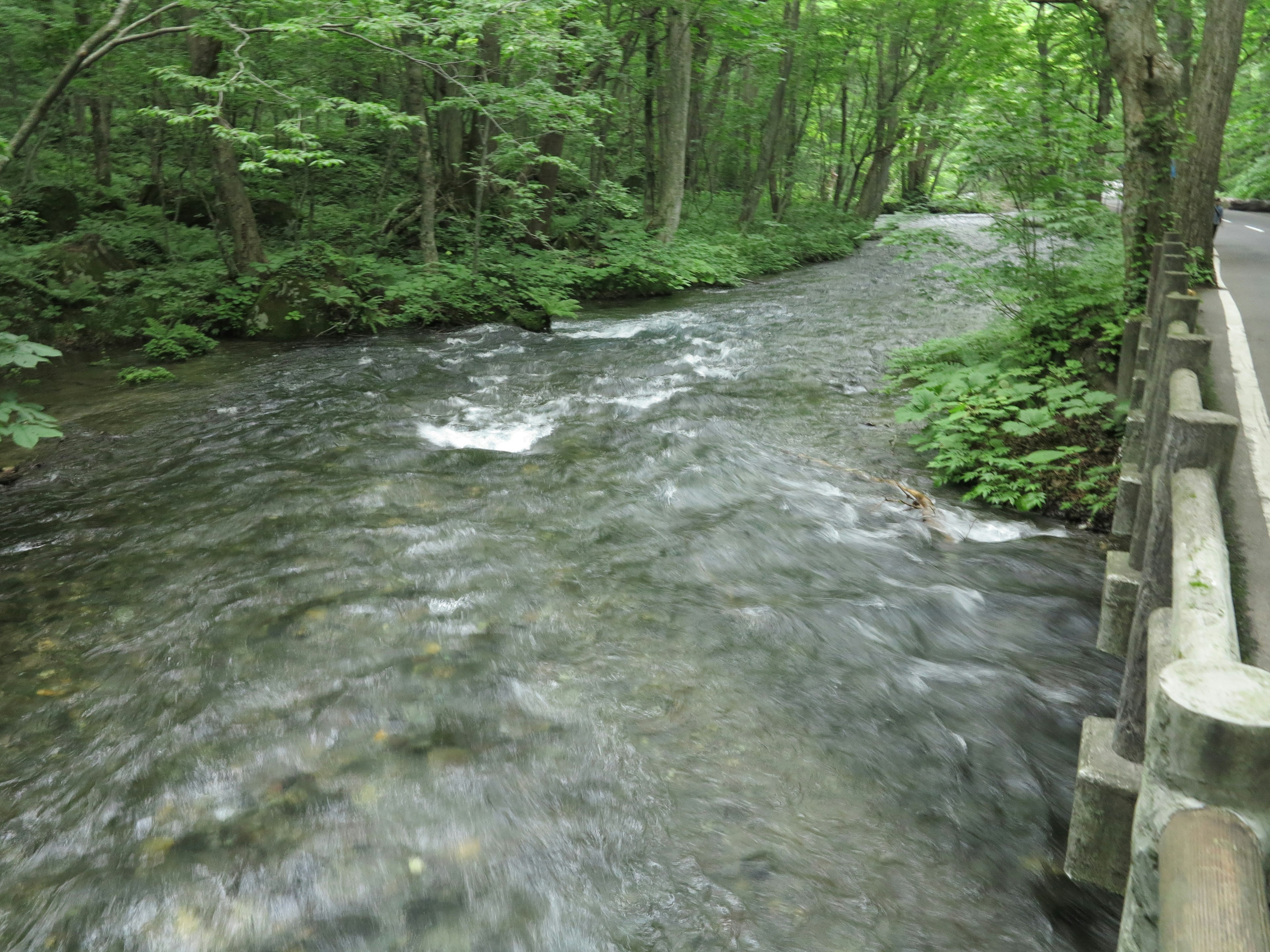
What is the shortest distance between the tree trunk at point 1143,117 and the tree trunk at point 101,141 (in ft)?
63.1

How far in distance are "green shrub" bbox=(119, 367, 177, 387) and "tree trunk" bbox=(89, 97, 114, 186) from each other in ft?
32.1

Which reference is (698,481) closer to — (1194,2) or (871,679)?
(871,679)

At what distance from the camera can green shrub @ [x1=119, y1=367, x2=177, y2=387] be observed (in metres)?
10.9

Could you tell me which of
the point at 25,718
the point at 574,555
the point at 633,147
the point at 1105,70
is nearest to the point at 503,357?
the point at 574,555

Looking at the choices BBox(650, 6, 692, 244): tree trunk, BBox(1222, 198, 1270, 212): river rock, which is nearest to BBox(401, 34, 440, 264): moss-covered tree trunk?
BBox(650, 6, 692, 244): tree trunk

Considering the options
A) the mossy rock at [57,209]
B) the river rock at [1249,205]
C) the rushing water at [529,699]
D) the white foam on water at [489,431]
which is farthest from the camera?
the river rock at [1249,205]

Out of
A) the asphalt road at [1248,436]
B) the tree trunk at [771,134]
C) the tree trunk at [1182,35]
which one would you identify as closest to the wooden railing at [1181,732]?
the asphalt road at [1248,436]

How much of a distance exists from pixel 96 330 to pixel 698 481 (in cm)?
1039

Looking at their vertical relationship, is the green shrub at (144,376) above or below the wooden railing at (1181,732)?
below

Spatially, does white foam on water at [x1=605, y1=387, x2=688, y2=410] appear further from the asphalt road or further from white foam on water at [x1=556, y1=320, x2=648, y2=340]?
the asphalt road

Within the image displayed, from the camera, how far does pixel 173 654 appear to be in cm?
488

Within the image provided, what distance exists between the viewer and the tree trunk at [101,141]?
58.6 ft

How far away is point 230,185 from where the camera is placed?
13555 mm

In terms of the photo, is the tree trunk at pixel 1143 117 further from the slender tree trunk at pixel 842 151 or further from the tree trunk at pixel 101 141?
the slender tree trunk at pixel 842 151
